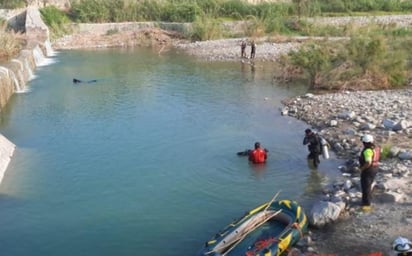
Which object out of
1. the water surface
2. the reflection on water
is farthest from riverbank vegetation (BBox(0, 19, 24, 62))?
the reflection on water

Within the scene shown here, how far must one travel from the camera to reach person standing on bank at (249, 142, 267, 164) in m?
19.1

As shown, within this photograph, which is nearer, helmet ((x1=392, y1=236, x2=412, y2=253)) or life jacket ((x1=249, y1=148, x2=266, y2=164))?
helmet ((x1=392, y1=236, x2=412, y2=253))

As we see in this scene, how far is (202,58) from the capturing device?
1791 inches

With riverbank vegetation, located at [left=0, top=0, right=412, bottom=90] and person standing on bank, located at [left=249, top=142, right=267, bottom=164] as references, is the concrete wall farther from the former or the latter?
person standing on bank, located at [left=249, top=142, right=267, bottom=164]

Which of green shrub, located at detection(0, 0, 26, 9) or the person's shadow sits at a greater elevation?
green shrub, located at detection(0, 0, 26, 9)

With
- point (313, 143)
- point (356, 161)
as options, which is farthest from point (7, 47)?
point (356, 161)

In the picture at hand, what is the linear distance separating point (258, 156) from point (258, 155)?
38mm

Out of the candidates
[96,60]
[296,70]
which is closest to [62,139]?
[296,70]

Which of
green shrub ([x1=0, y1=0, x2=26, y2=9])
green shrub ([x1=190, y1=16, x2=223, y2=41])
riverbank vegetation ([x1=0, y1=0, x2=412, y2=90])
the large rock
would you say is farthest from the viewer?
green shrub ([x1=0, y1=0, x2=26, y2=9])

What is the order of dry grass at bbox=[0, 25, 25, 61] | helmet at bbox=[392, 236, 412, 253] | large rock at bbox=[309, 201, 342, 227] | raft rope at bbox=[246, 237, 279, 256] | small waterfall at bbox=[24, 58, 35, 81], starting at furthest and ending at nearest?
dry grass at bbox=[0, 25, 25, 61]
small waterfall at bbox=[24, 58, 35, 81]
large rock at bbox=[309, 201, 342, 227]
raft rope at bbox=[246, 237, 279, 256]
helmet at bbox=[392, 236, 412, 253]

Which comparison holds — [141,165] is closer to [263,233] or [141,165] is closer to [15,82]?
[263,233]

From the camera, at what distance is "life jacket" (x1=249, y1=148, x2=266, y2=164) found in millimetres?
19078

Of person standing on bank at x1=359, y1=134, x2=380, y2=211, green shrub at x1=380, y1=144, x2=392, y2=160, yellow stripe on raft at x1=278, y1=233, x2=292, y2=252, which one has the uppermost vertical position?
person standing on bank at x1=359, y1=134, x2=380, y2=211

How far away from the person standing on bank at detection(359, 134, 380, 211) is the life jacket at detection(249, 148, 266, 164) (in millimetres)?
5258
